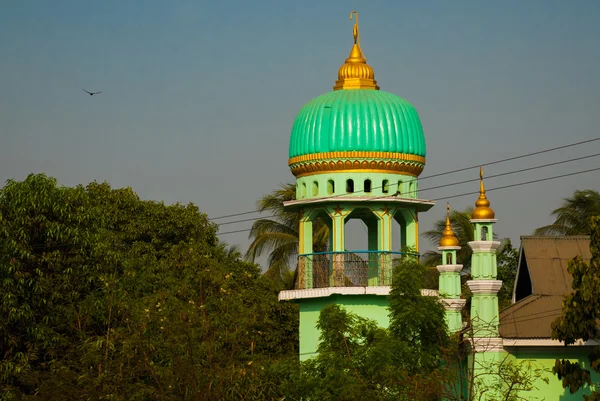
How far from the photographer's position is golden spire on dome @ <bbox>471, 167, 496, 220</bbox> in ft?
95.8

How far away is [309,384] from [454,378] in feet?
9.93

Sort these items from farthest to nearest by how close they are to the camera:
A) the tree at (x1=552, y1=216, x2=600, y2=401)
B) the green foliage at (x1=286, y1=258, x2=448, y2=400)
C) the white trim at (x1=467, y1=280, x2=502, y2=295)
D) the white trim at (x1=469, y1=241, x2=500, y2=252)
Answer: the white trim at (x1=469, y1=241, x2=500, y2=252), the white trim at (x1=467, y1=280, x2=502, y2=295), the green foliage at (x1=286, y1=258, x2=448, y2=400), the tree at (x1=552, y1=216, x2=600, y2=401)

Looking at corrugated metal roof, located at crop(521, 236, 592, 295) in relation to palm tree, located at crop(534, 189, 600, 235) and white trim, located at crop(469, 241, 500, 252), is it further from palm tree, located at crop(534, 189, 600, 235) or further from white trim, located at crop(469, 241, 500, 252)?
palm tree, located at crop(534, 189, 600, 235)

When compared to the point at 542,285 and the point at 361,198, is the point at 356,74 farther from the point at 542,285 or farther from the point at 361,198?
the point at 542,285

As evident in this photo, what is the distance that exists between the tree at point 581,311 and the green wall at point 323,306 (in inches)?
272

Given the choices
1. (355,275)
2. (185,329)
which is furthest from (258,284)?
(185,329)

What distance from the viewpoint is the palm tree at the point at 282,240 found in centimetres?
4609

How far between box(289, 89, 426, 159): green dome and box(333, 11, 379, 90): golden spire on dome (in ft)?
1.65

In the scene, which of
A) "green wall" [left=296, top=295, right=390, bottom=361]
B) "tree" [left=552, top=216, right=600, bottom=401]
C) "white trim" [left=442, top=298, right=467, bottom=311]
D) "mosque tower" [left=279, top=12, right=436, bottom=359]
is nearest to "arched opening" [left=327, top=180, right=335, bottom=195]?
"mosque tower" [left=279, top=12, right=436, bottom=359]

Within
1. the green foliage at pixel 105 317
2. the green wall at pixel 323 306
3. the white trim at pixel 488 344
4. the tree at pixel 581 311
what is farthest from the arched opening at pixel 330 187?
→ the tree at pixel 581 311

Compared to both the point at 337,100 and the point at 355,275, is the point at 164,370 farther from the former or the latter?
the point at 337,100

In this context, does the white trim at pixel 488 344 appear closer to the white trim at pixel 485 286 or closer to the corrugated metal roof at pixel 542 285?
the corrugated metal roof at pixel 542 285

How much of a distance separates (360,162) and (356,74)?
7.89ft

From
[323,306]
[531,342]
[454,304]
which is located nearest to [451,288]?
[454,304]
